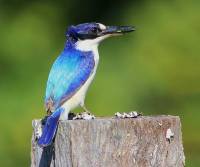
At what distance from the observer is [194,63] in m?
8.23

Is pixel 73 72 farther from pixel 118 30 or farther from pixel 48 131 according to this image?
pixel 48 131

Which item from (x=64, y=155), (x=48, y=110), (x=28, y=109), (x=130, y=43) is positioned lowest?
(x=64, y=155)

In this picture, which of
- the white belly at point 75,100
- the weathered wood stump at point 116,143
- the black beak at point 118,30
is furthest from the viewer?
the black beak at point 118,30

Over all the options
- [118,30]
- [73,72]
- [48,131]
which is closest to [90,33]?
[118,30]

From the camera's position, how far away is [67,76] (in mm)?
5359

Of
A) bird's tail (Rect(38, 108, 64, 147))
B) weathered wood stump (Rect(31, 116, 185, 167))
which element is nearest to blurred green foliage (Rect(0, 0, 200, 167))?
bird's tail (Rect(38, 108, 64, 147))

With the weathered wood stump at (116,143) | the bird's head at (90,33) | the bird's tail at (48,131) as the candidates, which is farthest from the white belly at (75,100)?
the weathered wood stump at (116,143)

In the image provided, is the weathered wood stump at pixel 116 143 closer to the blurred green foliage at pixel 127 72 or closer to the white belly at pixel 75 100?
the white belly at pixel 75 100

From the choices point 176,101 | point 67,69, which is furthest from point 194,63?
point 67,69

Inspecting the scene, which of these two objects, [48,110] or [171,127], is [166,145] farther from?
[48,110]

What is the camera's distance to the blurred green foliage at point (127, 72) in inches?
319

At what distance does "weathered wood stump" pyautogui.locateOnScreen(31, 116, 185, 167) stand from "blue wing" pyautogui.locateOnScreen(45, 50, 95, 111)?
0.80 meters

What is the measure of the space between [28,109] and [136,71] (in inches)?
39.2

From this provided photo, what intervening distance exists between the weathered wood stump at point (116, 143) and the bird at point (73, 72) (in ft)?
0.94
